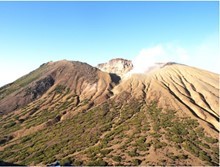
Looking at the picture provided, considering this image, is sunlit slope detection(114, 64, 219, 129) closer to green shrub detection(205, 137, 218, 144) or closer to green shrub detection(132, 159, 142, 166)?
green shrub detection(205, 137, 218, 144)

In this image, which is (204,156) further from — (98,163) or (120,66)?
(120,66)

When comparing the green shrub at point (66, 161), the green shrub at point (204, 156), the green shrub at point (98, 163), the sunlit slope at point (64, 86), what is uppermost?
the sunlit slope at point (64, 86)

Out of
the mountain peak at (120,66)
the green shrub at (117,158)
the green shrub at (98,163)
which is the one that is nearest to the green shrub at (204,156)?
the green shrub at (117,158)

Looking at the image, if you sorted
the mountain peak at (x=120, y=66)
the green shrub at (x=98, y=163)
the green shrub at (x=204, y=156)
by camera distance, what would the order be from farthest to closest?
the mountain peak at (x=120, y=66), the green shrub at (x=98, y=163), the green shrub at (x=204, y=156)

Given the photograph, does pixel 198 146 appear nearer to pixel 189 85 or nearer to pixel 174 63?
pixel 189 85

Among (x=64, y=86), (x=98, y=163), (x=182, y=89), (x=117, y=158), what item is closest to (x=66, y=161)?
(x=98, y=163)

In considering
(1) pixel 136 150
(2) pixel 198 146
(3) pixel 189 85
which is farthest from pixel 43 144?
(3) pixel 189 85

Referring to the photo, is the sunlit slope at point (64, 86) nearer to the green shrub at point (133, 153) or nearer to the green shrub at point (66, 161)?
the green shrub at point (133, 153)

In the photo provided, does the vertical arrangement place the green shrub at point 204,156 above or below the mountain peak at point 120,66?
below
